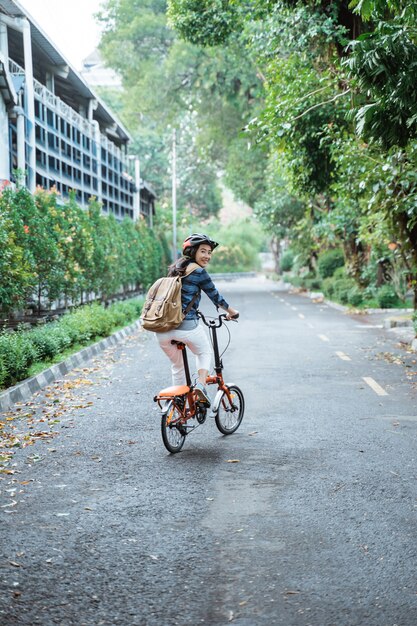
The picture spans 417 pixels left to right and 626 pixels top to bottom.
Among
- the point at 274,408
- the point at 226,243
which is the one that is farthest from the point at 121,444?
the point at 226,243

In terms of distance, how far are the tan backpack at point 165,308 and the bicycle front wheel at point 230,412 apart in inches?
42.8

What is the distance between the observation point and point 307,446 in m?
7.45

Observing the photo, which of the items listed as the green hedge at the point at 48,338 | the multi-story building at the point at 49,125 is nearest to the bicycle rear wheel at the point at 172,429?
the green hedge at the point at 48,338

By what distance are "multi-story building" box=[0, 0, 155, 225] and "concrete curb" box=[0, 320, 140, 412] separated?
4095 mm

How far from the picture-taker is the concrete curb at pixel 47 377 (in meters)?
10.1

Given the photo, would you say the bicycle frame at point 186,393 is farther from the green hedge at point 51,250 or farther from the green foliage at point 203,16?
the green foliage at point 203,16

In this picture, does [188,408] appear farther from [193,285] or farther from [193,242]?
[193,242]

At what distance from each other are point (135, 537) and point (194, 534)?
357 millimetres

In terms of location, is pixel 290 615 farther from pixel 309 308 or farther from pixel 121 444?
pixel 309 308

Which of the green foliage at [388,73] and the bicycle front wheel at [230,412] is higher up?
the green foliage at [388,73]

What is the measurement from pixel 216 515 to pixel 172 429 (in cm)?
195

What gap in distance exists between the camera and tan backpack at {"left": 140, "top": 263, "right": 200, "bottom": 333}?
7168mm

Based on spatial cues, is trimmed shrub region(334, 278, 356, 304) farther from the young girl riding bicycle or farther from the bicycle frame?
the young girl riding bicycle

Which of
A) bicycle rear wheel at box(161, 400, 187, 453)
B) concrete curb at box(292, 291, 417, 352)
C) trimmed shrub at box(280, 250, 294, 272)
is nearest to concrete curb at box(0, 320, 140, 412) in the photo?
bicycle rear wheel at box(161, 400, 187, 453)
